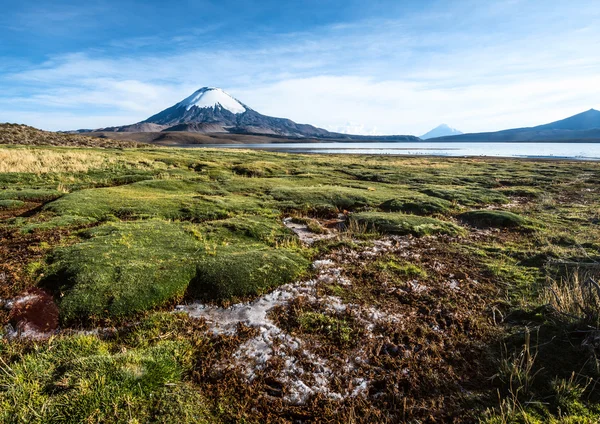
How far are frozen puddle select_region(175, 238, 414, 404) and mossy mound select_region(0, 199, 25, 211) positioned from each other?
18099mm

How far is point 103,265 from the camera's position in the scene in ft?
38.9

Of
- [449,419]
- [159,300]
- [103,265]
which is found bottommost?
[449,419]

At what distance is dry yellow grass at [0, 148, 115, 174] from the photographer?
101ft

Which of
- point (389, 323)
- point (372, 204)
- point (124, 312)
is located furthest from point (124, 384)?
point (372, 204)

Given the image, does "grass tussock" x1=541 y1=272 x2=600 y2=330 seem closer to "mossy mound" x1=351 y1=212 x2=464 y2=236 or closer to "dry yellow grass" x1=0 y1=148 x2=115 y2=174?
"mossy mound" x1=351 y1=212 x2=464 y2=236

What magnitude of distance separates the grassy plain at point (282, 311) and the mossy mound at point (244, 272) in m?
0.07

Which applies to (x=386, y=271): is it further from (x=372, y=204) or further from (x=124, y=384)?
(x=372, y=204)

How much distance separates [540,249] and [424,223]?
259 inches

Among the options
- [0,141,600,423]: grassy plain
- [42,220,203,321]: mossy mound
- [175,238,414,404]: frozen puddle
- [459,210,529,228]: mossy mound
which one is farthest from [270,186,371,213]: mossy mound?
[175,238,414,404]: frozen puddle

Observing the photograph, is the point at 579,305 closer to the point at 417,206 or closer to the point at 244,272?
the point at 244,272

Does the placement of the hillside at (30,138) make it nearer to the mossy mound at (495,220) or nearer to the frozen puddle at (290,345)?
the frozen puddle at (290,345)

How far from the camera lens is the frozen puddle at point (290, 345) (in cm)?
750

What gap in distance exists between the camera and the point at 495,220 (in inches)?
918

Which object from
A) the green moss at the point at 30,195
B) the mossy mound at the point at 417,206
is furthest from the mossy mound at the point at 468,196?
the green moss at the point at 30,195
